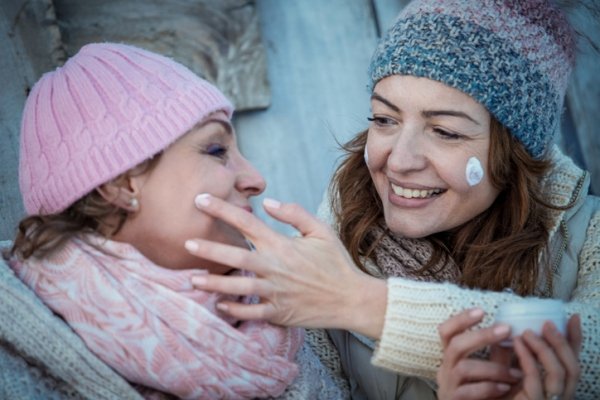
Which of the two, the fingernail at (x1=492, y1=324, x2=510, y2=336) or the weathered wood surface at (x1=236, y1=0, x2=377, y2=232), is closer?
the fingernail at (x1=492, y1=324, x2=510, y2=336)

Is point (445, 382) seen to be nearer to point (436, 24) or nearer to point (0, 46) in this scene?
point (436, 24)

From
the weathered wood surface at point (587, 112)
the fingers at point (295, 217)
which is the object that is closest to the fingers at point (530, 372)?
the fingers at point (295, 217)

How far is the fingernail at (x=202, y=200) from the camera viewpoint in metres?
1.48

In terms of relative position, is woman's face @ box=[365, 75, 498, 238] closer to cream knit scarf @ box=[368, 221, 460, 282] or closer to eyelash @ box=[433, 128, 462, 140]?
eyelash @ box=[433, 128, 462, 140]

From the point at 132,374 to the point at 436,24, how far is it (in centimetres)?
120

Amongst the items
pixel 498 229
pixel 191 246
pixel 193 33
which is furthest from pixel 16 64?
pixel 498 229

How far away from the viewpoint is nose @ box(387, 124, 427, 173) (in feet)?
6.19

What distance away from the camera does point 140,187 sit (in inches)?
59.0

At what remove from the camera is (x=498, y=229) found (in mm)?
2127

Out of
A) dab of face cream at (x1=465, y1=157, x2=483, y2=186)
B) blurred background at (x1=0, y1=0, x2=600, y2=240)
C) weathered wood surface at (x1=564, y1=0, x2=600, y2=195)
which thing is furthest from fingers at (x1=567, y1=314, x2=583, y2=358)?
weathered wood surface at (x1=564, y1=0, x2=600, y2=195)

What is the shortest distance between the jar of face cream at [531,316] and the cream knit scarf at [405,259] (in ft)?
1.86

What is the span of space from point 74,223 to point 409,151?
90 cm

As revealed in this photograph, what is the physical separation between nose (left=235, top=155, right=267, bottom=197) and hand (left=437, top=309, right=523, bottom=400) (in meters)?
0.53

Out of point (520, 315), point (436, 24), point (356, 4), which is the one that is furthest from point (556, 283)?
point (356, 4)
